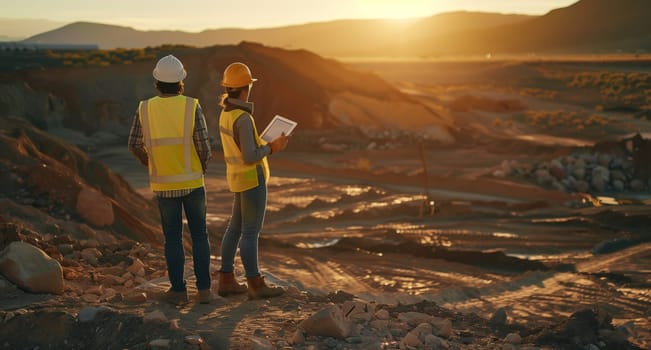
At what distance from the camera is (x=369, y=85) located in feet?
129

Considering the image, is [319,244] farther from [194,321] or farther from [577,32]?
[577,32]

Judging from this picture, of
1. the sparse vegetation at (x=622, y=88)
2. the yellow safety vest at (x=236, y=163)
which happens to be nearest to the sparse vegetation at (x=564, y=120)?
the sparse vegetation at (x=622, y=88)

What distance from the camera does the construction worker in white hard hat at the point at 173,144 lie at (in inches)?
215

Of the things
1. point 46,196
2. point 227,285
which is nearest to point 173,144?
point 227,285

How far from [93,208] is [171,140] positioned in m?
5.76

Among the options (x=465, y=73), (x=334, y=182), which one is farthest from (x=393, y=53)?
(x=334, y=182)

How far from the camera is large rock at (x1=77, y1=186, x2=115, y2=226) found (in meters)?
10.7

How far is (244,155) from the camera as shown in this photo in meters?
5.67

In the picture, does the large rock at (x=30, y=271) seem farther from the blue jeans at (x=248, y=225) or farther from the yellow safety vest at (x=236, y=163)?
the yellow safety vest at (x=236, y=163)

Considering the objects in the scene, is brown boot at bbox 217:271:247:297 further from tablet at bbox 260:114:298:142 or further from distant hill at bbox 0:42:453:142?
distant hill at bbox 0:42:453:142

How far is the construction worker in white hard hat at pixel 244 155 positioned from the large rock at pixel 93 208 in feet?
17.2

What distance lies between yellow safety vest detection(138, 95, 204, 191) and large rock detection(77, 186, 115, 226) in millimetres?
5551

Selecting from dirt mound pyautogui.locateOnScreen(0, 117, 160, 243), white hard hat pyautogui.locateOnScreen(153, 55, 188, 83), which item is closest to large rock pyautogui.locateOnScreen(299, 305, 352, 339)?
white hard hat pyautogui.locateOnScreen(153, 55, 188, 83)

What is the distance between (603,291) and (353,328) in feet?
22.8
